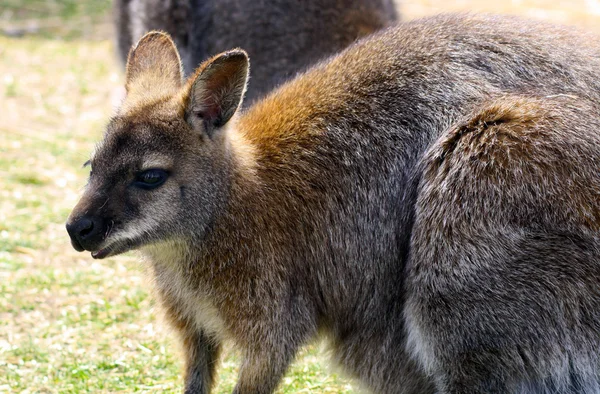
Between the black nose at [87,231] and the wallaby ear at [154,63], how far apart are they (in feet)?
2.47

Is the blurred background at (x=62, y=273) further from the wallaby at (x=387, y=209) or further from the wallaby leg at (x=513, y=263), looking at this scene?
the wallaby leg at (x=513, y=263)

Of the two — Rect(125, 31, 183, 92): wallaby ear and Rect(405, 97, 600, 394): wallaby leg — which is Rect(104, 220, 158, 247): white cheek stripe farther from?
Rect(405, 97, 600, 394): wallaby leg

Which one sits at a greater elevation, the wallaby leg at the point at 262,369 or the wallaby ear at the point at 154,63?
the wallaby ear at the point at 154,63

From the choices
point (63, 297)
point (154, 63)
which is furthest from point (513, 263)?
point (63, 297)

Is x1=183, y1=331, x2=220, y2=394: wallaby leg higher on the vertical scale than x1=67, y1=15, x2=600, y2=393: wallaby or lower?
lower

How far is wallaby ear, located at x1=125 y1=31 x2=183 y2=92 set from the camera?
4195 millimetres

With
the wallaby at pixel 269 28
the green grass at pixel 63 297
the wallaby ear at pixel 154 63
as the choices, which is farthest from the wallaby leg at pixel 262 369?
the wallaby at pixel 269 28

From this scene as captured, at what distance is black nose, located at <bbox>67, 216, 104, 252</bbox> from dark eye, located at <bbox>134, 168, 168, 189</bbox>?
213 mm

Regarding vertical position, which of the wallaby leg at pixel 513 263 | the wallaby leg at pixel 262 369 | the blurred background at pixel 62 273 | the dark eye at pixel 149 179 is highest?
the dark eye at pixel 149 179

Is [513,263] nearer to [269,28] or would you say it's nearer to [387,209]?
A: [387,209]

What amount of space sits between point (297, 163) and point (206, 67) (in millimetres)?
547

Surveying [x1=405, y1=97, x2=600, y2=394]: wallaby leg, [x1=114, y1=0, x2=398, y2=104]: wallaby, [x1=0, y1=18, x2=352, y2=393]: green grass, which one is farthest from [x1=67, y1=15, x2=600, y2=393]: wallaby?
[x1=114, y1=0, x2=398, y2=104]: wallaby

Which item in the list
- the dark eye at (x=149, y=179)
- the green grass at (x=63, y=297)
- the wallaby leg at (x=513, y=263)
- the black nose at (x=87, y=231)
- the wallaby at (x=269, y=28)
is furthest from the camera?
the wallaby at (x=269, y=28)

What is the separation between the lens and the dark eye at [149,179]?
3.76 m
